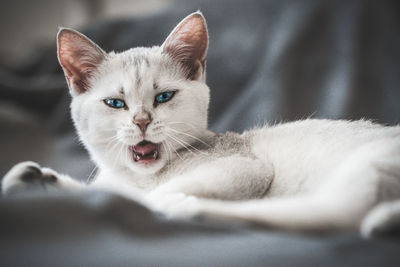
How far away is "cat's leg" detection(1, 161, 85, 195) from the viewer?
0.73 meters

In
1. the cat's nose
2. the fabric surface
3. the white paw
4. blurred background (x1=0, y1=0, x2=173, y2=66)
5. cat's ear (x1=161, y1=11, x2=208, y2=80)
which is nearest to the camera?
the white paw

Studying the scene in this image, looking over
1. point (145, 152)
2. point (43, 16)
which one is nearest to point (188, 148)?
point (145, 152)

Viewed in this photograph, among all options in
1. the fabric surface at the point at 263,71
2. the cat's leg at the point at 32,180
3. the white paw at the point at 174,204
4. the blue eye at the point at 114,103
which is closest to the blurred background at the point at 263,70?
the fabric surface at the point at 263,71

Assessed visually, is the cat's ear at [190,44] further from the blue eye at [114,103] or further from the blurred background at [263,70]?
the blurred background at [263,70]

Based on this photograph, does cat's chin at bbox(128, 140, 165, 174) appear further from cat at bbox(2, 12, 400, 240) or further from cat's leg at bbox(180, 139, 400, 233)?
cat's leg at bbox(180, 139, 400, 233)

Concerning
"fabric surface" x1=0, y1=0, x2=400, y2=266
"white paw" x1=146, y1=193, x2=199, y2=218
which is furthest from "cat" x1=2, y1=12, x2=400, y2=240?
"fabric surface" x1=0, y1=0, x2=400, y2=266

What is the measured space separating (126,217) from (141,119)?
26 centimetres

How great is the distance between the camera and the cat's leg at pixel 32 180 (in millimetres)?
731

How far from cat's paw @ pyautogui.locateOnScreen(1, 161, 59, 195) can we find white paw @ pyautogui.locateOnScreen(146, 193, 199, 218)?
250 mm

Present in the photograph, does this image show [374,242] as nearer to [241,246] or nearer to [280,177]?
[241,246]

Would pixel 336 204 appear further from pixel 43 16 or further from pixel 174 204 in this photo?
pixel 43 16

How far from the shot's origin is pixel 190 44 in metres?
0.92

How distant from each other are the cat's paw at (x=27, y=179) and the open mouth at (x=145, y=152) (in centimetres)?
20

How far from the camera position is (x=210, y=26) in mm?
1553
